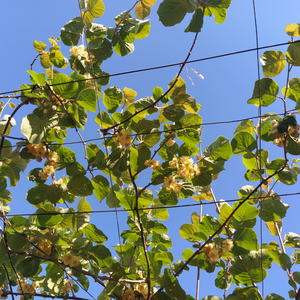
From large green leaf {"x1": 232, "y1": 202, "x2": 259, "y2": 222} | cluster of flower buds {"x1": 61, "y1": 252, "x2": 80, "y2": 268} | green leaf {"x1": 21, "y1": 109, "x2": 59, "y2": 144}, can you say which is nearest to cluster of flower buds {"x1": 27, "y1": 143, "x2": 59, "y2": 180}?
green leaf {"x1": 21, "y1": 109, "x2": 59, "y2": 144}

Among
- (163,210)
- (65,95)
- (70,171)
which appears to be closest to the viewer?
(65,95)

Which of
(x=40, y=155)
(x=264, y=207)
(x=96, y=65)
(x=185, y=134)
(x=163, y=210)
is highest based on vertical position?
(x=96, y=65)

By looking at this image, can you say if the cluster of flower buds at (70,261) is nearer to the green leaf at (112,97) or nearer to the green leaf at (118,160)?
the green leaf at (118,160)

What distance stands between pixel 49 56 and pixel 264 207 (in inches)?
76.9

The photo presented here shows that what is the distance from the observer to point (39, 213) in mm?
1415

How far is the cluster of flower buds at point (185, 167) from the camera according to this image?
1383 mm

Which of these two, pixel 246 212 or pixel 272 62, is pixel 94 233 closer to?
pixel 246 212

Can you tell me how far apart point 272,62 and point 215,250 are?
49.6 inches

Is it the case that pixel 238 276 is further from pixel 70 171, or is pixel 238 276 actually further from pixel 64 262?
pixel 70 171

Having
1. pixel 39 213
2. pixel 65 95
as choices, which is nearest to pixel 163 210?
pixel 39 213

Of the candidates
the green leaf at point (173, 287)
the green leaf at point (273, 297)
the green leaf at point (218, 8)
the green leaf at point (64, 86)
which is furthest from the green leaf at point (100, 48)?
the green leaf at point (273, 297)

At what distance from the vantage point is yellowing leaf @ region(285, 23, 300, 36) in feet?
4.79

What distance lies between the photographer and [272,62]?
1.44m

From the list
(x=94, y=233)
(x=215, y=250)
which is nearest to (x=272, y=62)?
(x=215, y=250)
